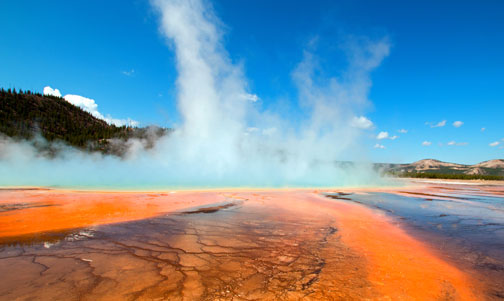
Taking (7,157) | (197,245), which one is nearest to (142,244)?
(197,245)

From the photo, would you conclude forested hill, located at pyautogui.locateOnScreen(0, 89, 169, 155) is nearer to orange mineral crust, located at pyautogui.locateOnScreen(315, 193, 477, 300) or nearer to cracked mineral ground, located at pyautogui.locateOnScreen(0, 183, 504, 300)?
cracked mineral ground, located at pyautogui.locateOnScreen(0, 183, 504, 300)

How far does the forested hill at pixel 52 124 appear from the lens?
5034cm

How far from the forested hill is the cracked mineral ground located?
3997 centimetres

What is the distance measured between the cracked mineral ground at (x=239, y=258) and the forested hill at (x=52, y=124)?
3997cm

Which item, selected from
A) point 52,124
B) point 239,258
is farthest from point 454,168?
point 52,124

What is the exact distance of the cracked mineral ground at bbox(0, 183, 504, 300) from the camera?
2691 mm

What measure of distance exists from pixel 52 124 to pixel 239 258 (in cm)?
7875

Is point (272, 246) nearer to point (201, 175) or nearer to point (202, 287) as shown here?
point (202, 287)

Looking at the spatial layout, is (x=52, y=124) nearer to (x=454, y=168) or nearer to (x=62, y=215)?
(x=62, y=215)

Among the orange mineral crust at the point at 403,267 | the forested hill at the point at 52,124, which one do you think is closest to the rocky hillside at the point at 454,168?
the forested hill at the point at 52,124

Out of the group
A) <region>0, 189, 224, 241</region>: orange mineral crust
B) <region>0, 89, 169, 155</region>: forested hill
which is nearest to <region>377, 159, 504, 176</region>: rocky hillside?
<region>0, 89, 169, 155</region>: forested hill

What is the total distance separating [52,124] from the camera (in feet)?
201

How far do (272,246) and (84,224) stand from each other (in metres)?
4.44

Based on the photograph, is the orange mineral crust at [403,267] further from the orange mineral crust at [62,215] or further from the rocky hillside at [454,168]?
the rocky hillside at [454,168]
